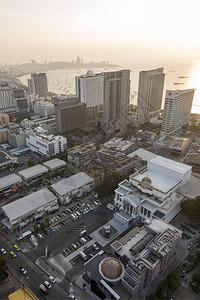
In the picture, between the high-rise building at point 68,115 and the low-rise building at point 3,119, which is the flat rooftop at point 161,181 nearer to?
the high-rise building at point 68,115

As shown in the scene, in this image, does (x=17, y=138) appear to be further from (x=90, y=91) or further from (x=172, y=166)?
(x=172, y=166)

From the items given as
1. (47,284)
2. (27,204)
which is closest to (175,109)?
(27,204)

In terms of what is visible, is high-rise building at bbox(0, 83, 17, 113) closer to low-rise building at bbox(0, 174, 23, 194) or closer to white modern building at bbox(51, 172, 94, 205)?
low-rise building at bbox(0, 174, 23, 194)

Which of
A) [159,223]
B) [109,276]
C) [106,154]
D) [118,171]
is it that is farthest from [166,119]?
[109,276]

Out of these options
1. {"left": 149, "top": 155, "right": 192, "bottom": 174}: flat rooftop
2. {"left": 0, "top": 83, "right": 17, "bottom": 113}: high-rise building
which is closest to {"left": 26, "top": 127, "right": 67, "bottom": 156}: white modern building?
{"left": 149, "top": 155, "right": 192, "bottom": 174}: flat rooftop

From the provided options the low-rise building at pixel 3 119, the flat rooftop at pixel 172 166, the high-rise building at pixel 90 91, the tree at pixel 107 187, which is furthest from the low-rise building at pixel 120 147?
the low-rise building at pixel 3 119

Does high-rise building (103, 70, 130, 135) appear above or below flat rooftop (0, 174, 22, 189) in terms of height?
above
